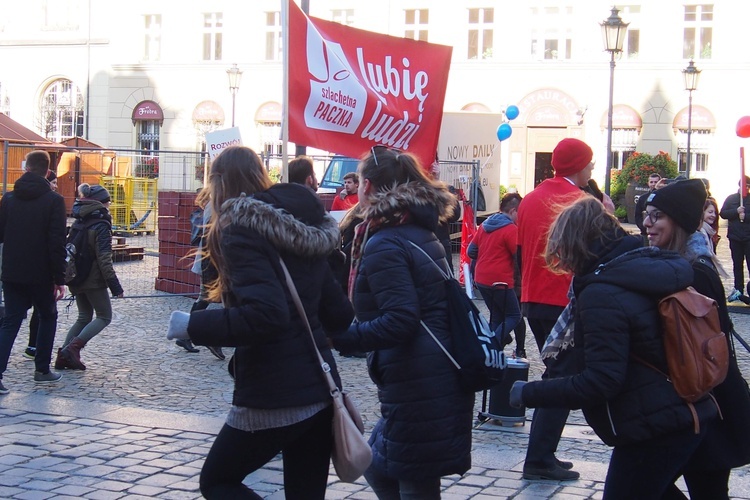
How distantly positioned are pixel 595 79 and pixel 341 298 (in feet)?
113

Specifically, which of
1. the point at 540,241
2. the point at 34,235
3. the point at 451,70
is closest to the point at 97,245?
the point at 34,235

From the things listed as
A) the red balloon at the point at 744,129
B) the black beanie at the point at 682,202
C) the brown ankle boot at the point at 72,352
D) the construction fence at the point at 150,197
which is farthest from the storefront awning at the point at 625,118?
the black beanie at the point at 682,202

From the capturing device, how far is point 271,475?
18.0ft

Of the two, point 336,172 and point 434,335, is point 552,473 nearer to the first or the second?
point 434,335

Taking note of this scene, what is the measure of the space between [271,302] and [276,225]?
273mm

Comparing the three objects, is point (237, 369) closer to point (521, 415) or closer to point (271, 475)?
point (271, 475)

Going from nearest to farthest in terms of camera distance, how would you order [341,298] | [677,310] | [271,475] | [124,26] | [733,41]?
[677,310] < [341,298] < [271,475] < [733,41] < [124,26]

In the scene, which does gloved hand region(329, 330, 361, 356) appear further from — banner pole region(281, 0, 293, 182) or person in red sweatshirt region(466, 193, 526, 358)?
person in red sweatshirt region(466, 193, 526, 358)

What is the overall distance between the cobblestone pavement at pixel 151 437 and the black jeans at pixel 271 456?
1.66m

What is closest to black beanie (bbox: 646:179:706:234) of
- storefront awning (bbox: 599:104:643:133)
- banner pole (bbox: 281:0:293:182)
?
banner pole (bbox: 281:0:293:182)

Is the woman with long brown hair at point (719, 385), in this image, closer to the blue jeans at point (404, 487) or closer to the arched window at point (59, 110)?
the blue jeans at point (404, 487)

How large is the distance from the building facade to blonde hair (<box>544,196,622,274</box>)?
107 ft

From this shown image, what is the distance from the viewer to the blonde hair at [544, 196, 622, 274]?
11.1 feet

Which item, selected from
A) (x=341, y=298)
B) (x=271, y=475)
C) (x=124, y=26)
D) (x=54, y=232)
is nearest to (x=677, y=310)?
(x=341, y=298)
